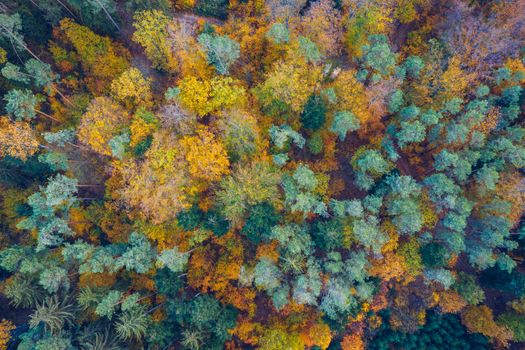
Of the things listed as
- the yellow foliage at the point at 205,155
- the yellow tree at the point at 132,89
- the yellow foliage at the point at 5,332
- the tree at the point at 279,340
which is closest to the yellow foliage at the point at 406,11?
the yellow foliage at the point at 205,155

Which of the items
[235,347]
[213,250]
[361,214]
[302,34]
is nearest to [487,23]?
[302,34]

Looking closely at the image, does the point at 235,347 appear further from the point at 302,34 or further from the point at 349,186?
the point at 302,34

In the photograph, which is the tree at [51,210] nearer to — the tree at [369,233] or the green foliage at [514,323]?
the tree at [369,233]

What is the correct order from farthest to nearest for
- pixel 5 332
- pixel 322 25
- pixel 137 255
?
pixel 322 25, pixel 5 332, pixel 137 255

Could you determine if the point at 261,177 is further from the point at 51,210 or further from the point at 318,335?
the point at 51,210

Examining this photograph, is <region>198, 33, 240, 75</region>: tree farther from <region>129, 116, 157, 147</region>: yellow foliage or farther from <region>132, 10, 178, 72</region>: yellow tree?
<region>129, 116, 157, 147</region>: yellow foliage

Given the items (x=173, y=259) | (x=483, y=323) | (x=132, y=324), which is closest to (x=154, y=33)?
(x=173, y=259)
